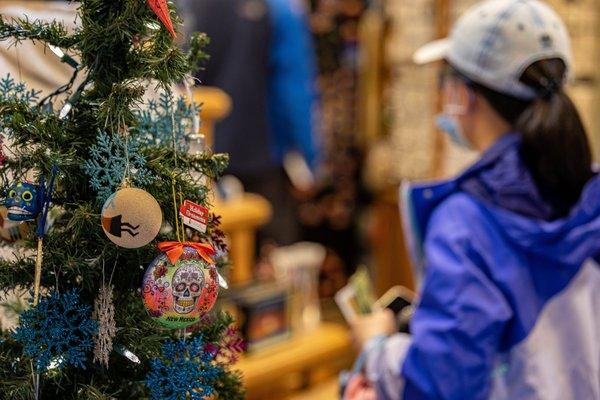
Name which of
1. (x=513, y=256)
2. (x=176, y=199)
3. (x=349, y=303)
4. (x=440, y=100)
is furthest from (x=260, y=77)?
(x=176, y=199)

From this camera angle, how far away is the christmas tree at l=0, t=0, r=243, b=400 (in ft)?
3.29

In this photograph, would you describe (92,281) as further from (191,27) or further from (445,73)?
(191,27)

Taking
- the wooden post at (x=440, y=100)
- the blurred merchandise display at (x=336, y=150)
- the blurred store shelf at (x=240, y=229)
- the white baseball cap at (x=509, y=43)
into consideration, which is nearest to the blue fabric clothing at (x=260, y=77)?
the wooden post at (x=440, y=100)

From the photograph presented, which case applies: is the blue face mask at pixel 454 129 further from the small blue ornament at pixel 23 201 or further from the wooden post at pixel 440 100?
the wooden post at pixel 440 100

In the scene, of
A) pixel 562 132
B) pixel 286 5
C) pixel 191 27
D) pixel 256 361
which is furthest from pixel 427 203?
pixel 286 5

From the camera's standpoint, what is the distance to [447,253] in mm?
1588

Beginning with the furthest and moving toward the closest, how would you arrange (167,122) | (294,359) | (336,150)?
(336,150) < (294,359) < (167,122)

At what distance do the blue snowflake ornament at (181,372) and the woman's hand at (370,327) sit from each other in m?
0.79

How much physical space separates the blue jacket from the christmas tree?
0.61 metres

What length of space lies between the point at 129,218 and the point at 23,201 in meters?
0.14

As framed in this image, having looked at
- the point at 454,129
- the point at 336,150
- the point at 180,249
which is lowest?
the point at 180,249

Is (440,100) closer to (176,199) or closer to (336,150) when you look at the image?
(336,150)

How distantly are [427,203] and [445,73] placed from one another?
1.24ft

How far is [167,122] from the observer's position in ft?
3.75
